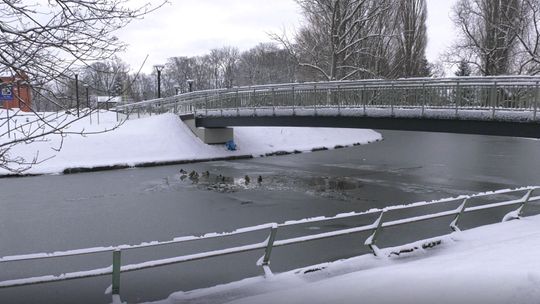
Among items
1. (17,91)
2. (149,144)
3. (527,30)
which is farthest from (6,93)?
(527,30)

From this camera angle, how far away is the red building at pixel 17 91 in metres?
5.19

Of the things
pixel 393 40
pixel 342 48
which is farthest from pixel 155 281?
pixel 393 40

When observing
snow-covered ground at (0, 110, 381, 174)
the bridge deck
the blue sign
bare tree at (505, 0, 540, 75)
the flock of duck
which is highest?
bare tree at (505, 0, 540, 75)

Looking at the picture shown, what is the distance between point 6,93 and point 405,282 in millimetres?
5237

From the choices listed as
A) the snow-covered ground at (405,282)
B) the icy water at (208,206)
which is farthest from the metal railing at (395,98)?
the snow-covered ground at (405,282)

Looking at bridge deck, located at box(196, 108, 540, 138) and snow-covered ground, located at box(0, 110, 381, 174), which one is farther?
snow-covered ground, located at box(0, 110, 381, 174)

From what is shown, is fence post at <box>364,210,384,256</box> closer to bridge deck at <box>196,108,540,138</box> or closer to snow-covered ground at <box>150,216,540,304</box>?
snow-covered ground at <box>150,216,540,304</box>

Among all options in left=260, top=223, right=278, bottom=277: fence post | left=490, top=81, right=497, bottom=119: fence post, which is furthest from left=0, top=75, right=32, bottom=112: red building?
left=490, top=81, right=497, bottom=119: fence post

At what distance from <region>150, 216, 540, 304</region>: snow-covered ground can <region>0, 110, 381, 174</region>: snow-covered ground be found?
17.7m

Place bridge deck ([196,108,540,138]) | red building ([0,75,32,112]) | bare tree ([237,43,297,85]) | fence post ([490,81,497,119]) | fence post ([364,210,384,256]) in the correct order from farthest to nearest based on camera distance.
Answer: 1. bare tree ([237,43,297,85])
2. fence post ([490,81,497,119])
3. bridge deck ([196,108,540,138])
4. fence post ([364,210,384,256])
5. red building ([0,75,32,112])

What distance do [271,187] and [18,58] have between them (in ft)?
51.4

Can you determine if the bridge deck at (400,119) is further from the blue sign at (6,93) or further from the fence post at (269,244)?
the blue sign at (6,93)

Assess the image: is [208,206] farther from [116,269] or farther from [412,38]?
→ [412,38]

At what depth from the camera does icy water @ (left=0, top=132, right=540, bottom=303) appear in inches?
372
